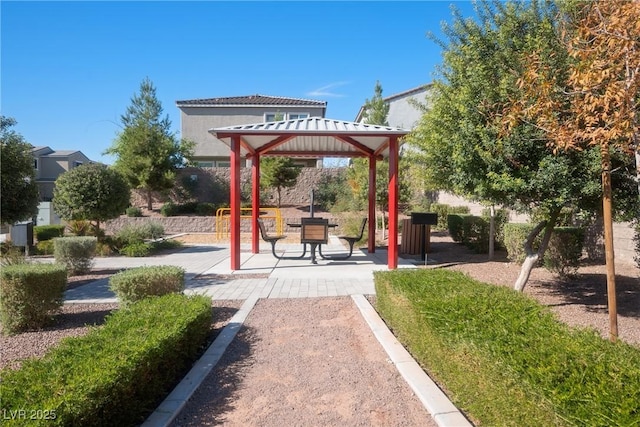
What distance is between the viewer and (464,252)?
12367mm

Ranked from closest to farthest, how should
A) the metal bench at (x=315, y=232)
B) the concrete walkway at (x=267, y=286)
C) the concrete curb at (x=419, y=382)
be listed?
the concrete curb at (x=419, y=382) < the concrete walkway at (x=267, y=286) < the metal bench at (x=315, y=232)

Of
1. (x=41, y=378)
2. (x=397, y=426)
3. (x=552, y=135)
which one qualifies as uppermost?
(x=552, y=135)

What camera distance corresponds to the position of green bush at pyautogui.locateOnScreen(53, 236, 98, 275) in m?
8.87

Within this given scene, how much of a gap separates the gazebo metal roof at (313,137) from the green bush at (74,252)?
12.4 ft

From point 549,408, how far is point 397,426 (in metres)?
1.14

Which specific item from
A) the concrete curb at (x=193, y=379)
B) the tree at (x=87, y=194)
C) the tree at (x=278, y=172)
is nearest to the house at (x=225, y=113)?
the tree at (x=278, y=172)

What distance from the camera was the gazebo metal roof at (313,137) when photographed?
8.78 m

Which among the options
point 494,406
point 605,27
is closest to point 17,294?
point 494,406

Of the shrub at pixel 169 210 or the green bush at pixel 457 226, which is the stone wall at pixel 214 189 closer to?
the shrub at pixel 169 210

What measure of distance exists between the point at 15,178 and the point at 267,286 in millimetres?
5553

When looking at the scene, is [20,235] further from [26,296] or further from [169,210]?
[169,210]

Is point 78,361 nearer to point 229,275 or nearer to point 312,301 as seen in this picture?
point 312,301

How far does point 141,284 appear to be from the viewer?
17.5 ft

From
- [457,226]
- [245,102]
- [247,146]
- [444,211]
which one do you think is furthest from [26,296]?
[245,102]
